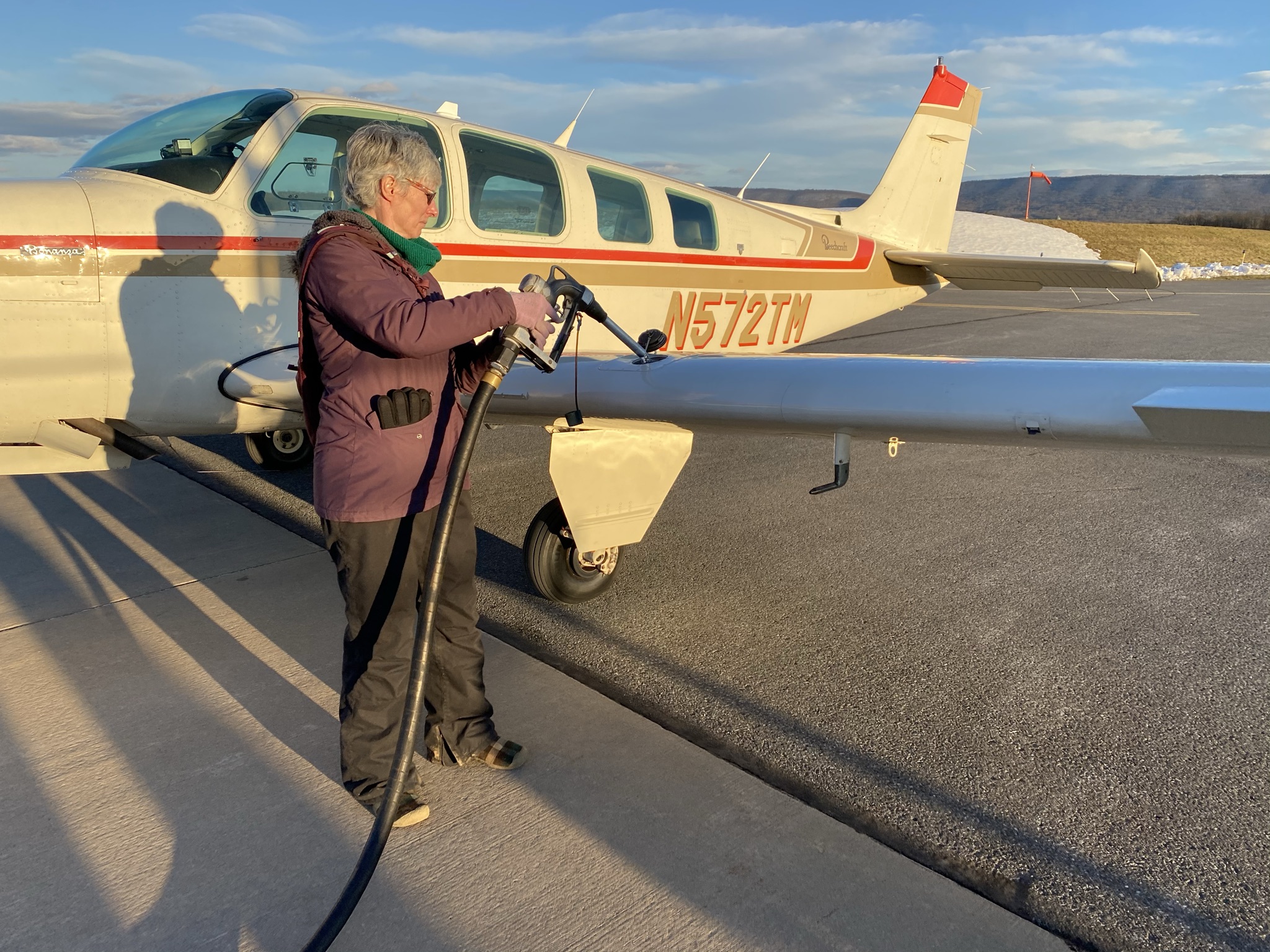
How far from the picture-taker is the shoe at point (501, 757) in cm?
262

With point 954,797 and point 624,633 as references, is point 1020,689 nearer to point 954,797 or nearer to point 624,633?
point 954,797

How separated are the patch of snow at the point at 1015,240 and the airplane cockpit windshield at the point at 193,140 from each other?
36.7 m

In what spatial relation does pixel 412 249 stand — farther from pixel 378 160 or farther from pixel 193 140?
pixel 193 140

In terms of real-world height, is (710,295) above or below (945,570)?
above

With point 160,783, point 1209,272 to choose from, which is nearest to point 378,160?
point 160,783

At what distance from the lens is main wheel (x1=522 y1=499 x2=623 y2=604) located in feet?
12.5

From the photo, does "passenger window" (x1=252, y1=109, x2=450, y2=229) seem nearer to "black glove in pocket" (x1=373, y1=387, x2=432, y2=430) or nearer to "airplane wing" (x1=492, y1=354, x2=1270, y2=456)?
"airplane wing" (x1=492, y1=354, x2=1270, y2=456)

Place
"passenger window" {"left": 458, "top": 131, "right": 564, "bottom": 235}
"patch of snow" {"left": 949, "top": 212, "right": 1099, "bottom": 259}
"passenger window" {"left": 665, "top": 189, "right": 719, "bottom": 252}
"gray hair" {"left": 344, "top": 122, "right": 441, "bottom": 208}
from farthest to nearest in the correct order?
"patch of snow" {"left": 949, "top": 212, "right": 1099, "bottom": 259}, "passenger window" {"left": 665, "top": 189, "right": 719, "bottom": 252}, "passenger window" {"left": 458, "top": 131, "right": 564, "bottom": 235}, "gray hair" {"left": 344, "top": 122, "right": 441, "bottom": 208}

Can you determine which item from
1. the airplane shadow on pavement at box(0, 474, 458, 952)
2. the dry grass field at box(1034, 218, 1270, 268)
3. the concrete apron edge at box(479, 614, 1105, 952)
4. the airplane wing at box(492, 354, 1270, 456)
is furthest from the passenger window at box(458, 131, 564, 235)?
the dry grass field at box(1034, 218, 1270, 268)

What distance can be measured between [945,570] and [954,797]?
1.85m

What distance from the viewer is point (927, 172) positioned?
350 inches

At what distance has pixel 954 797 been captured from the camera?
8.08ft

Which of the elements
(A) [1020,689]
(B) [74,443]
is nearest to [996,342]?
(A) [1020,689]

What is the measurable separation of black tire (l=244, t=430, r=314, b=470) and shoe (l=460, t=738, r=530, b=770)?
378 centimetres
